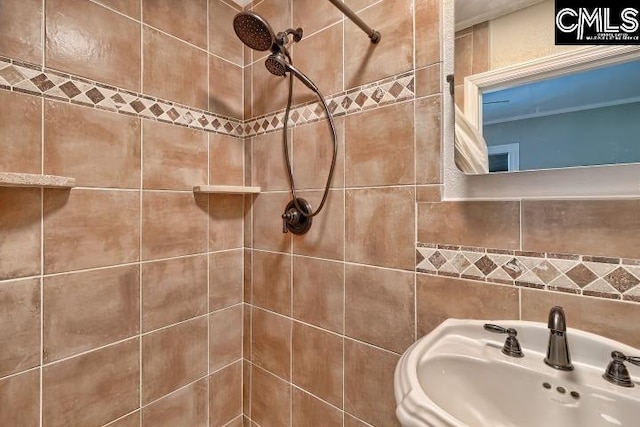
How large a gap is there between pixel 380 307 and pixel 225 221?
2.59 ft

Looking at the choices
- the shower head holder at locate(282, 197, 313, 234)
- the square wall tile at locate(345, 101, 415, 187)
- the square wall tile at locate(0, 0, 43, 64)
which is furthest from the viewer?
the shower head holder at locate(282, 197, 313, 234)

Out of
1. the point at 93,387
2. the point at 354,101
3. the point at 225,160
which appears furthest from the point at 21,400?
the point at 354,101

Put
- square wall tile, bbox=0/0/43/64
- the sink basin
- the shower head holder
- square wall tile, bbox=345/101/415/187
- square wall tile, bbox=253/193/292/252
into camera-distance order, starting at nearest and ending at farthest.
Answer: the sink basin, square wall tile, bbox=0/0/43/64, square wall tile, bbox=345/101/415/187, the shower head holder, square wall tile, bbox=253/193/292/252

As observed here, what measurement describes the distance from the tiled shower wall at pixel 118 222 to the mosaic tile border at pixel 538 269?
926mm

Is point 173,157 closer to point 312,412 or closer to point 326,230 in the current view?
point 326,230

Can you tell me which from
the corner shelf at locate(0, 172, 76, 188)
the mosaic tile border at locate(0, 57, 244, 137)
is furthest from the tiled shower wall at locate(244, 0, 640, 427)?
the corner shelf at locate(0, 172, 76, 188)

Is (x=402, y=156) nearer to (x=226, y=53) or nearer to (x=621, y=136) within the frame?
(x=621, y=136)

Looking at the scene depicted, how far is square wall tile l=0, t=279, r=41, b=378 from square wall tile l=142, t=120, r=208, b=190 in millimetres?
445

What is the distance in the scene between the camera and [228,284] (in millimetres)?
1308

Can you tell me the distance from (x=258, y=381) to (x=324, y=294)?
61 centimetres

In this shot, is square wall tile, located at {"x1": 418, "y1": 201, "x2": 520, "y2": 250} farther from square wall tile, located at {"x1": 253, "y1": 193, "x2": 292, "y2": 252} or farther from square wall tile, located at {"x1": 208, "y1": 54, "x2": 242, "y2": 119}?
square wall tile, located at {"x1": 208, "y1": 54, "x2": 242, "y2": 119}

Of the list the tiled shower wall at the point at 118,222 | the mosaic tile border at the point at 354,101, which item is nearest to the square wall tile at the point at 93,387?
the tiled shower wall at the point at 118,222

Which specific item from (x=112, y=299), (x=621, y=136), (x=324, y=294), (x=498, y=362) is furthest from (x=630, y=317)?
(x=112, y=299)

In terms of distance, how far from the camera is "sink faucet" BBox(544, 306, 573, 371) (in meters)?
0.58
